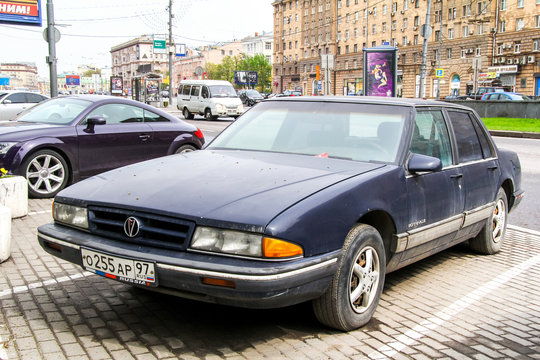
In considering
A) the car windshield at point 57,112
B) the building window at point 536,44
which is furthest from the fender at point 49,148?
the building window at point 536,44

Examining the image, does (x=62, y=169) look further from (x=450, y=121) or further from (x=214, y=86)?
(x=214, y=86)

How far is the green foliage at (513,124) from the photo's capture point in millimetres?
22781

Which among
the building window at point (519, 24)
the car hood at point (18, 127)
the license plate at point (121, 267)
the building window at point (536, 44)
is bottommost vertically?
the license plate at point (121, 267)

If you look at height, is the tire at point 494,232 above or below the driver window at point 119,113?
below

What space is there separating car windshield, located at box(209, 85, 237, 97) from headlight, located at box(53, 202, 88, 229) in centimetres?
2863

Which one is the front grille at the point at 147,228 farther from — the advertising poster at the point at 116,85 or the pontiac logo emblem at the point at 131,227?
the advertising poster at the point at 116,85

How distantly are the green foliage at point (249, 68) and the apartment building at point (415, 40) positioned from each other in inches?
340

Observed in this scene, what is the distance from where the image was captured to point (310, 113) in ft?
15.3

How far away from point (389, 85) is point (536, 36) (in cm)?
4564

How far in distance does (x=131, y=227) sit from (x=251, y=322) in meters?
1.04

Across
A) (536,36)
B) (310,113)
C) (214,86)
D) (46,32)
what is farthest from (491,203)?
(536,36)

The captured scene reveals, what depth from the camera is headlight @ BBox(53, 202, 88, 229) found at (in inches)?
144

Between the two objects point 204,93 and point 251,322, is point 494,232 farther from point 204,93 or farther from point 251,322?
point 204,93

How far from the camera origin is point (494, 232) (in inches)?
232
